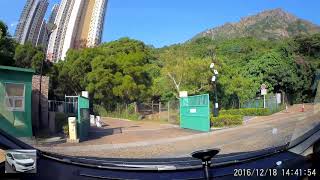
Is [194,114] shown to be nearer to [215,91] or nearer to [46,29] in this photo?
[215,91]

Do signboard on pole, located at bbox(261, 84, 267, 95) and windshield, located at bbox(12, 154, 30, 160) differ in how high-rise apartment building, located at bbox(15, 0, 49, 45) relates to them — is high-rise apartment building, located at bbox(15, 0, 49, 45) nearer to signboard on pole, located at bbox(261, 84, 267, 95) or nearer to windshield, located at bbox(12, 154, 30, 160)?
windshield, located at bbox(12, 154, 30, 160)

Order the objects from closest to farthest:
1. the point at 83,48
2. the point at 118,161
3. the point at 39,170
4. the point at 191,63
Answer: the point at 39,170
the point at 83,48
the point at 118,161
the point at 191,63

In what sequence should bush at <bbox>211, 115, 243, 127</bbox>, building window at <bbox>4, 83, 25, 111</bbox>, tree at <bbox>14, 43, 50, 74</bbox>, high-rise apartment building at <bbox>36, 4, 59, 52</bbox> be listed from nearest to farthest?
building window at <bbox>4, 83, 25, 111</bbox>
tree at <bbox>14, 43, 50, 74</bbox>
high-rise apartment building at <bbox>36, 4, 59, 52</bbox>
bush at <bbox>211, 115, 243, 127</bbox>

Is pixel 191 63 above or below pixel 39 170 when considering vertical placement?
above

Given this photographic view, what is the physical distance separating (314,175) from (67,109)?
108 centimetres

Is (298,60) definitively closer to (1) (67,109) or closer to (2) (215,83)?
(2) (215,83)

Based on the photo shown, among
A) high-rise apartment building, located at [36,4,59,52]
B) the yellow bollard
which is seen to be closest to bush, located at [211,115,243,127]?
the yellow bollard

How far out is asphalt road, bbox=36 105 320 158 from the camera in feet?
4.96

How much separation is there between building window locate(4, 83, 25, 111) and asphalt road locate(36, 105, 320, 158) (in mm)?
323

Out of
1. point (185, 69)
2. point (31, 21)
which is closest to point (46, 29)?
point (31, 21)

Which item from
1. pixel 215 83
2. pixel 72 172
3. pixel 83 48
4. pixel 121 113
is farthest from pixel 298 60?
pixel 72 172

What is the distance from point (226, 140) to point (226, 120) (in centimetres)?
9

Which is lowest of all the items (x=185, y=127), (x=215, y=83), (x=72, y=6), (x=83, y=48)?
(x=185, y=127)

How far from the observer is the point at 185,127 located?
5.62 feet
